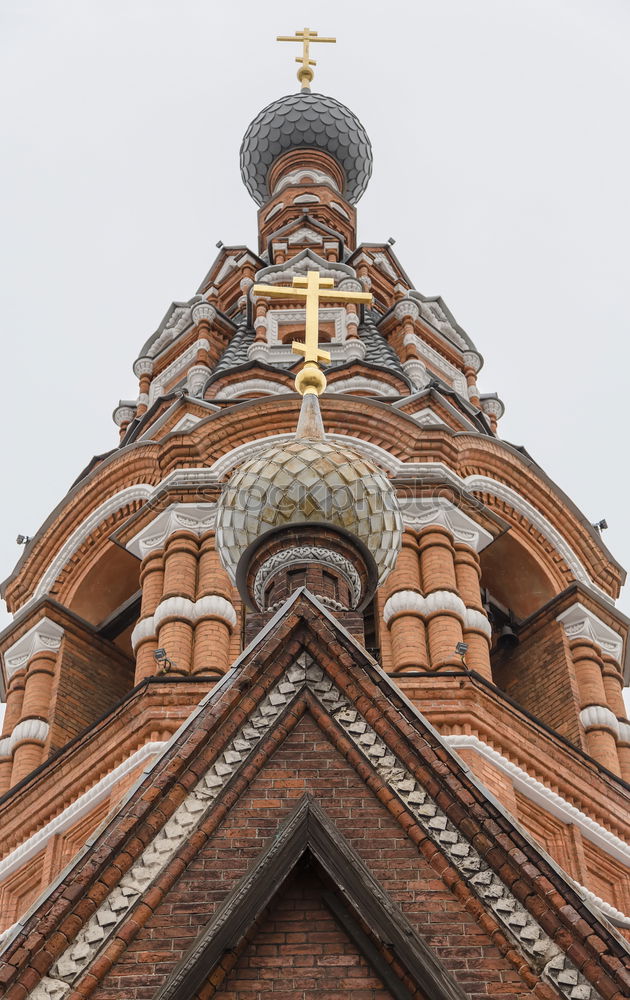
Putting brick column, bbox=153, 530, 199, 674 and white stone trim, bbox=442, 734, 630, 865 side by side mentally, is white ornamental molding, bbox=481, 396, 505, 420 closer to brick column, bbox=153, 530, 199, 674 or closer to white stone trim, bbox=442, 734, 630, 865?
brick column, bbox=153, 530, 199, 674

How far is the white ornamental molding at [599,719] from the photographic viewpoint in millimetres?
14172

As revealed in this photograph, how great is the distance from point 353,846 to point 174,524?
8.38 meters

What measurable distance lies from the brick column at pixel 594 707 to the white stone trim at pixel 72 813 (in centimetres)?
383

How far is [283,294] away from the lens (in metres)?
10.8

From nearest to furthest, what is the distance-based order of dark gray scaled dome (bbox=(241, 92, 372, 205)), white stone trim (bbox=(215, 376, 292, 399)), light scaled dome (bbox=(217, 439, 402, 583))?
light scaled dome (bbox=(217, 439, 402, 583)) < white stone trim (bbox=(215, 376, 292, 399)) < dark gray scaled dome (bbox=(241, 92, 372, 205))

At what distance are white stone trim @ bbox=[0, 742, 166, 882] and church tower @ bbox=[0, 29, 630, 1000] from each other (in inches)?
0.8

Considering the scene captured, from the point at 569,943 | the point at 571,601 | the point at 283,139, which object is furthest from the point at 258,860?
the point at 283,139

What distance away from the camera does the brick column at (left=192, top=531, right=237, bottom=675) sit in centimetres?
1335

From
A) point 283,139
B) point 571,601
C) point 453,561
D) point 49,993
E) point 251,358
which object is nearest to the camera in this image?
point 49,993

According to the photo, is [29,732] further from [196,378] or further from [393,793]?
[393,793]

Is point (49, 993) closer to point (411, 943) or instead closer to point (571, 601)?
point (411, 943)

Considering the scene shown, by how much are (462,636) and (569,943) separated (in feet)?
24.3

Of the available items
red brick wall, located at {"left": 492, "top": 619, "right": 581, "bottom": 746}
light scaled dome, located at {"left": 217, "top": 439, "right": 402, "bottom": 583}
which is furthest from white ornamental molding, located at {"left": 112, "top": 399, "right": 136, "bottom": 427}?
light scaled dome, located at {"left": 217, "top": 439, "right": 402, "bottom": 583}

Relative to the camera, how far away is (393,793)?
697 centimetres
